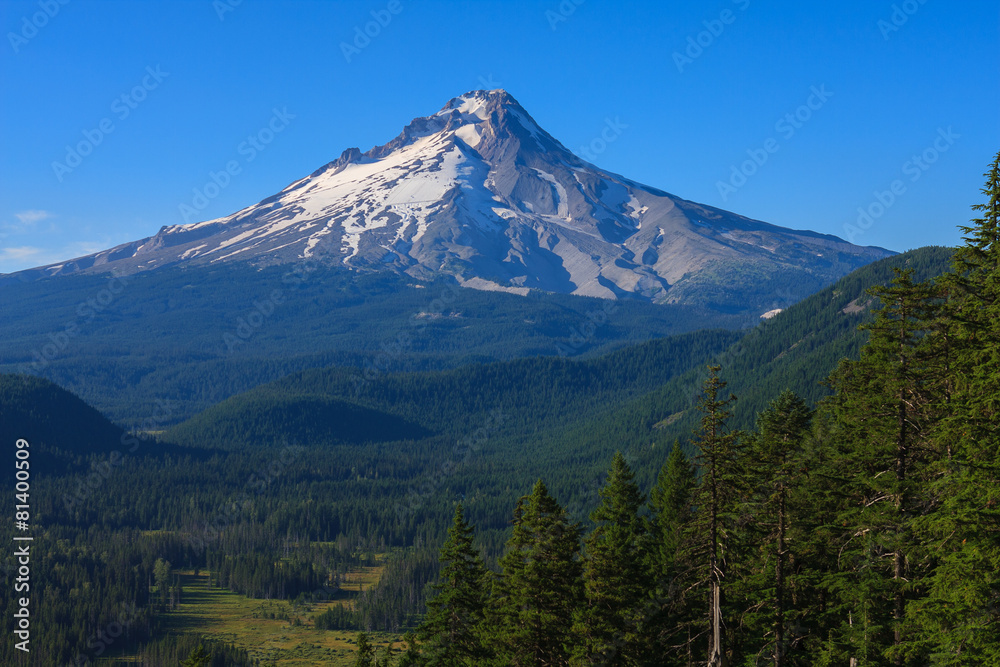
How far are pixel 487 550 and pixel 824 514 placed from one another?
420 ft

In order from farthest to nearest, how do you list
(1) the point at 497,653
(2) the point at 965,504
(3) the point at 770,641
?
(1) the point at 497,653, (3) the point at 770,641, (2) the point at 965,504

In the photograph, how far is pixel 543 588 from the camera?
41.1m

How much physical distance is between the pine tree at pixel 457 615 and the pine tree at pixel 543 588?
9.08 ft

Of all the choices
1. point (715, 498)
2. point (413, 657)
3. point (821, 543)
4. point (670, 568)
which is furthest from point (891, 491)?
point (413, 657)

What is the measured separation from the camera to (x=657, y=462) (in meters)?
194

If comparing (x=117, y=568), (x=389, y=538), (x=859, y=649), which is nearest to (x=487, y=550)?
(x=389, y=538)

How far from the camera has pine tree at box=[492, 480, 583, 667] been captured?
41.1 metres

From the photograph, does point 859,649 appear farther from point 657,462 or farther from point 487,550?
point 657,462

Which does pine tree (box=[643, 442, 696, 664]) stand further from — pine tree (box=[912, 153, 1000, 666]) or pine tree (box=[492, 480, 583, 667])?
pine tree (box=[912, 153, 1000, 666])

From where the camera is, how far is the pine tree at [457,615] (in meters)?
44.1

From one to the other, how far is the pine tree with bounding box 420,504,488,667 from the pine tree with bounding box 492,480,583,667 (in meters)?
2.77

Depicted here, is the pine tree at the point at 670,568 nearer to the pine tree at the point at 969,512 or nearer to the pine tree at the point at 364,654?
the pine tree at the point at 969,512

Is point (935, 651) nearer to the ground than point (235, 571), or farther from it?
farther from it

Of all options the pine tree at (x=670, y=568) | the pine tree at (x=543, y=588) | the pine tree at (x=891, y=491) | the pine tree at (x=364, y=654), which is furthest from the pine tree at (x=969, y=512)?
the pine tree at (x=364, y=654)
